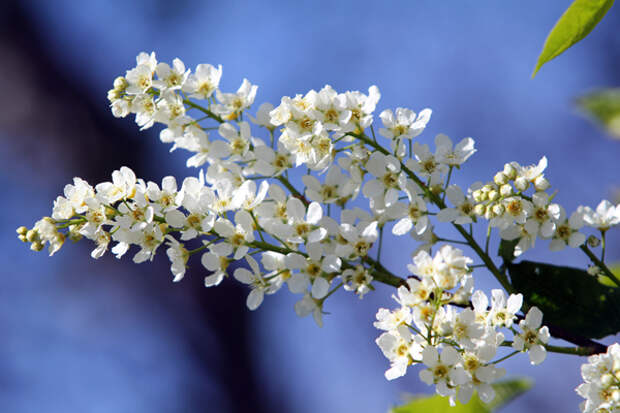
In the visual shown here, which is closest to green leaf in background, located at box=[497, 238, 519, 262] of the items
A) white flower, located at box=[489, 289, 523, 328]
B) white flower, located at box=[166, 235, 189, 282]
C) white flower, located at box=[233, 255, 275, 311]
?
white flower, located at box=[489, 289, 523, 328]

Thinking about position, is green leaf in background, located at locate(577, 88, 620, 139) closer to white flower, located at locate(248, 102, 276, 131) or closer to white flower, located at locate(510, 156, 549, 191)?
white flower, located at locate(510, 156, 549, 191)

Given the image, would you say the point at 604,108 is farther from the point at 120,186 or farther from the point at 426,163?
the point at 120,186

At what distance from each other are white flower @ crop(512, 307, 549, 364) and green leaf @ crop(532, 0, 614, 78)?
0.29 m

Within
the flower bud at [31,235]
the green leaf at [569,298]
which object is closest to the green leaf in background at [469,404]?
the green leaf at [569,298]

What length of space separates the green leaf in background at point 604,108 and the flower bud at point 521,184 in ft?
3.24

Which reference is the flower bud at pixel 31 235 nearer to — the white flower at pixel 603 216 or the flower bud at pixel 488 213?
the flower bud at pixel 488 213

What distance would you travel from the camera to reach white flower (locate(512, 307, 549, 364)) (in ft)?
2.30

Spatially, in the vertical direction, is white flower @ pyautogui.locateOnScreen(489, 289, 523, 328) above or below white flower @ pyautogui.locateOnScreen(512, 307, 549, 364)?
above

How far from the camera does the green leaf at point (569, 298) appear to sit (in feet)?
2.63

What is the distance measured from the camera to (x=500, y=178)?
0.73 m

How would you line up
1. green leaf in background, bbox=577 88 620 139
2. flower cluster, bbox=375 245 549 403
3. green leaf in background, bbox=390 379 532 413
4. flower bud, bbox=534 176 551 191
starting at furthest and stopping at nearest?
green leaf in background, bbox=577 88 620 139 < green leaf in background, bbox=390 379 532 413 < flower bud, bbox=534 176 551 191 < flower cluster, bbox=375 245 549 403

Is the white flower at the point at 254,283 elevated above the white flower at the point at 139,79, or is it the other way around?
the white flower at the point at 139,79

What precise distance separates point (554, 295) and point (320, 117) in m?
0.40

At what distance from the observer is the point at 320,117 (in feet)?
2.39
